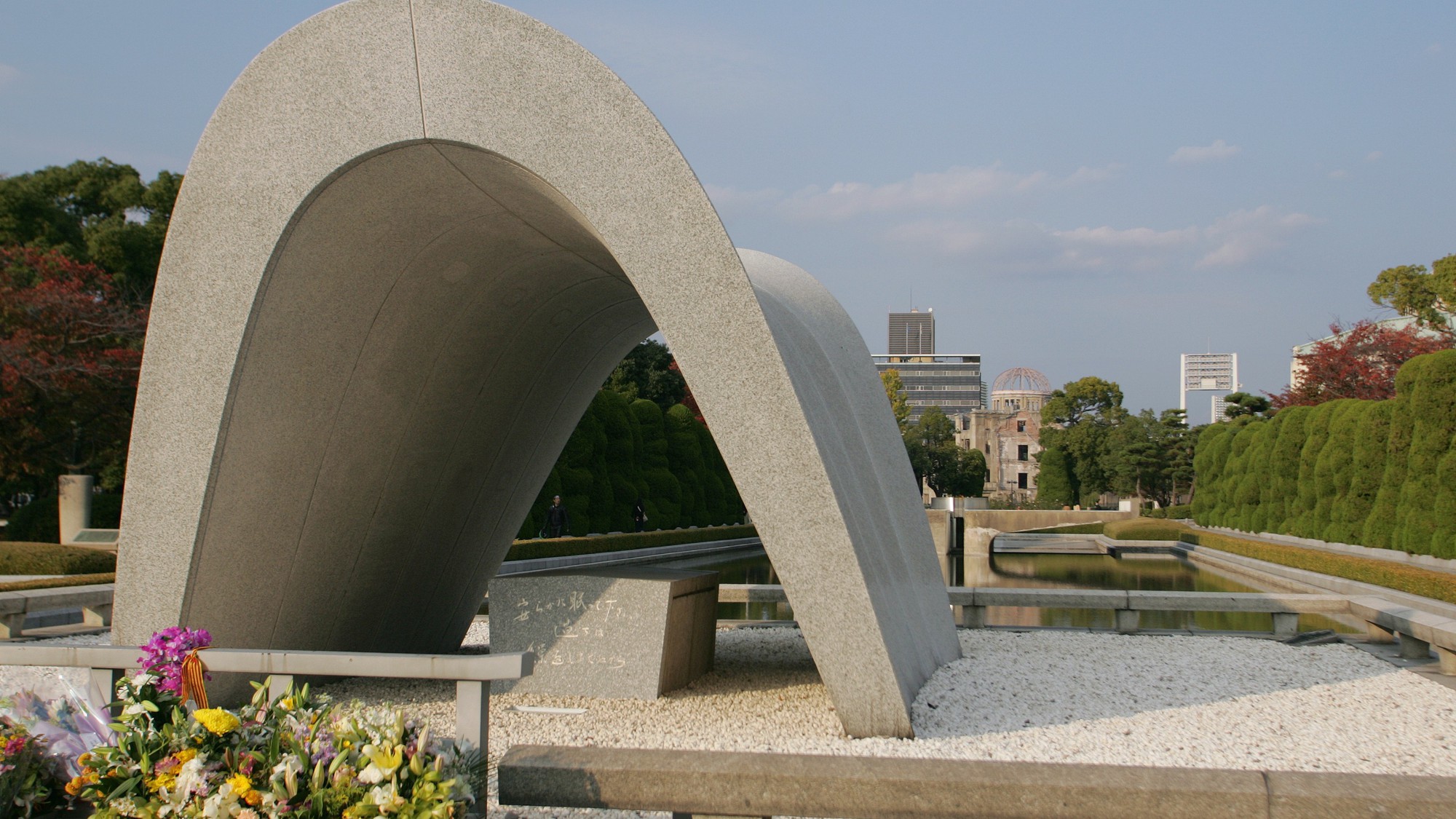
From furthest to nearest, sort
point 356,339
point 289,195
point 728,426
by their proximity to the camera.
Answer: point 356,339 < point 289,195 < point 728,426

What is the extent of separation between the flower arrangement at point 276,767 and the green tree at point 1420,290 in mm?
38077

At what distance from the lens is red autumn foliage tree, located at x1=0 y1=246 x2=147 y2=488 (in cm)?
1784

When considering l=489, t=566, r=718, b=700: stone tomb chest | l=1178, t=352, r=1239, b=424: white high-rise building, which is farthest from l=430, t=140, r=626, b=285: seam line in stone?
l=1178, t=352, r=1239, b=424: white high-rise building

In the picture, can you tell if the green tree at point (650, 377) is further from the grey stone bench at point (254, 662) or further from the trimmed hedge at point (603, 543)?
the grey stone bench at point (254, 662)

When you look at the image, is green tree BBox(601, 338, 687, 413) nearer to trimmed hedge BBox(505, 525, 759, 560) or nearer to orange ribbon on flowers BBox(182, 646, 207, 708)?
trimmed hedge BBox(505, 525, 759, 560)

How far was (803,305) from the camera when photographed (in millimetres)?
8461

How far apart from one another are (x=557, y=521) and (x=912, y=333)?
16227 centimetres

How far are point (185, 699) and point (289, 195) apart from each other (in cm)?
291

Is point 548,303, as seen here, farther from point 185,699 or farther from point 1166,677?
point 1166,677

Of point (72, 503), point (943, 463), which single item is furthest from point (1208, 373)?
point (72, 503)

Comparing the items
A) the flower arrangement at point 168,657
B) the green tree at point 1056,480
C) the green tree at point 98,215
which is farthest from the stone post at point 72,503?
the green tree at point 1056,480

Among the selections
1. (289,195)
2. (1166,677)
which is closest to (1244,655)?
(1166,677)

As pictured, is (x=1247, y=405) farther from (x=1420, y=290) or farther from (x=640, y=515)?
(x=640, y=515)

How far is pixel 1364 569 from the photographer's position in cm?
1450
